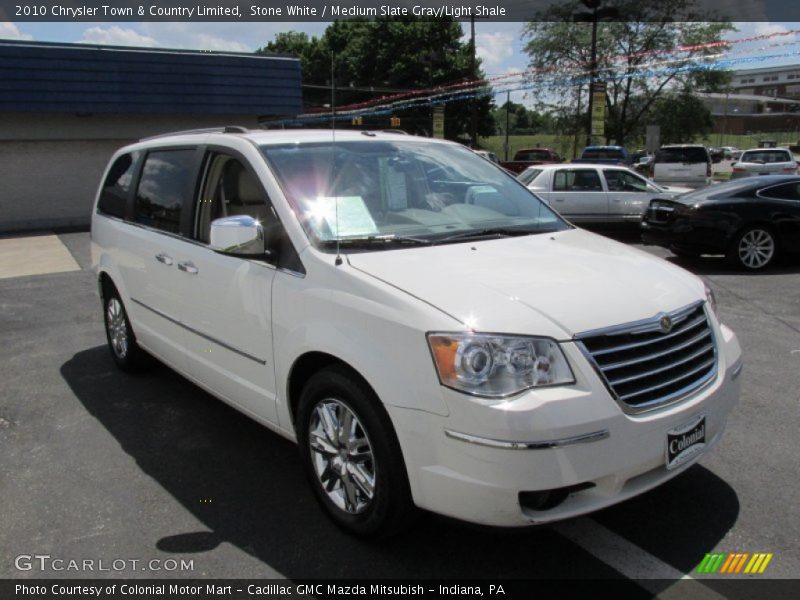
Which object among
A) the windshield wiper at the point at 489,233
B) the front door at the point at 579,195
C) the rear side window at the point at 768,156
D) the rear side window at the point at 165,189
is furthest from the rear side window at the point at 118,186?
the rear side window at the point at 768,156

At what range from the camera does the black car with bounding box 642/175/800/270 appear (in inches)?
367

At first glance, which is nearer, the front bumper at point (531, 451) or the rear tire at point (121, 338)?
the front bumper at point (531, 451)

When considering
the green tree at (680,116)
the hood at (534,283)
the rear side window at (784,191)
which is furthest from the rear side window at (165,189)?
the green tree at (680,116)

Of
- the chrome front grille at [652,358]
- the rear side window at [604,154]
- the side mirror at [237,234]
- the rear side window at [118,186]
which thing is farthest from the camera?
the rear side window at [604,154]

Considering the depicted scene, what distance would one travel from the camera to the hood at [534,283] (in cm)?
257

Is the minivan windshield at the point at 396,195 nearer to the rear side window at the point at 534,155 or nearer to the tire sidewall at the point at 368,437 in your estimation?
the tire sidewall at the point at 368,437

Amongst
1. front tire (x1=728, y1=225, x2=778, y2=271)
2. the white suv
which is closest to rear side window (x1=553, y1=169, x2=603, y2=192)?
front tire (x1=728, y1=225, x2=778, y2=271)

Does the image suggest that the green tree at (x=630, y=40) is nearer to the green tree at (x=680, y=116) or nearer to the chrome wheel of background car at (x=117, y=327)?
the green tree at (x=680, y=116)

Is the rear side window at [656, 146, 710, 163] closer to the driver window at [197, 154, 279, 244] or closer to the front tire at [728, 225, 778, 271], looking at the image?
the front tire at [728, 225, 778, 271]

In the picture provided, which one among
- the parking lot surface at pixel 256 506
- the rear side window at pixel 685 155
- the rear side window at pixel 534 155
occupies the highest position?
the rear side window at pixel 534 155

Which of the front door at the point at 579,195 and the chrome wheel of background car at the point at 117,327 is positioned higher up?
the front door at the point at 579,195

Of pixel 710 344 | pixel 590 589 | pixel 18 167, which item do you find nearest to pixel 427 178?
pixel 710 344

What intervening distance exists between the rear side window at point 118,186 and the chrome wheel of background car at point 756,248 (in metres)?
8.07

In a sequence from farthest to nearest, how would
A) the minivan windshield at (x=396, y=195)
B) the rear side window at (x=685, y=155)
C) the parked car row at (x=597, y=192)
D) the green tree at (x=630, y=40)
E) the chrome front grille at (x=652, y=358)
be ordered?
1. the green tree at (x=630, y=40)
2. the rear side window at (x=685, y=155)
3. the parked car row at (x=597, y=192)
4. the minivan windshield at (x=396, y=195)
5. the chrome front grille at (x=652, y=358)
